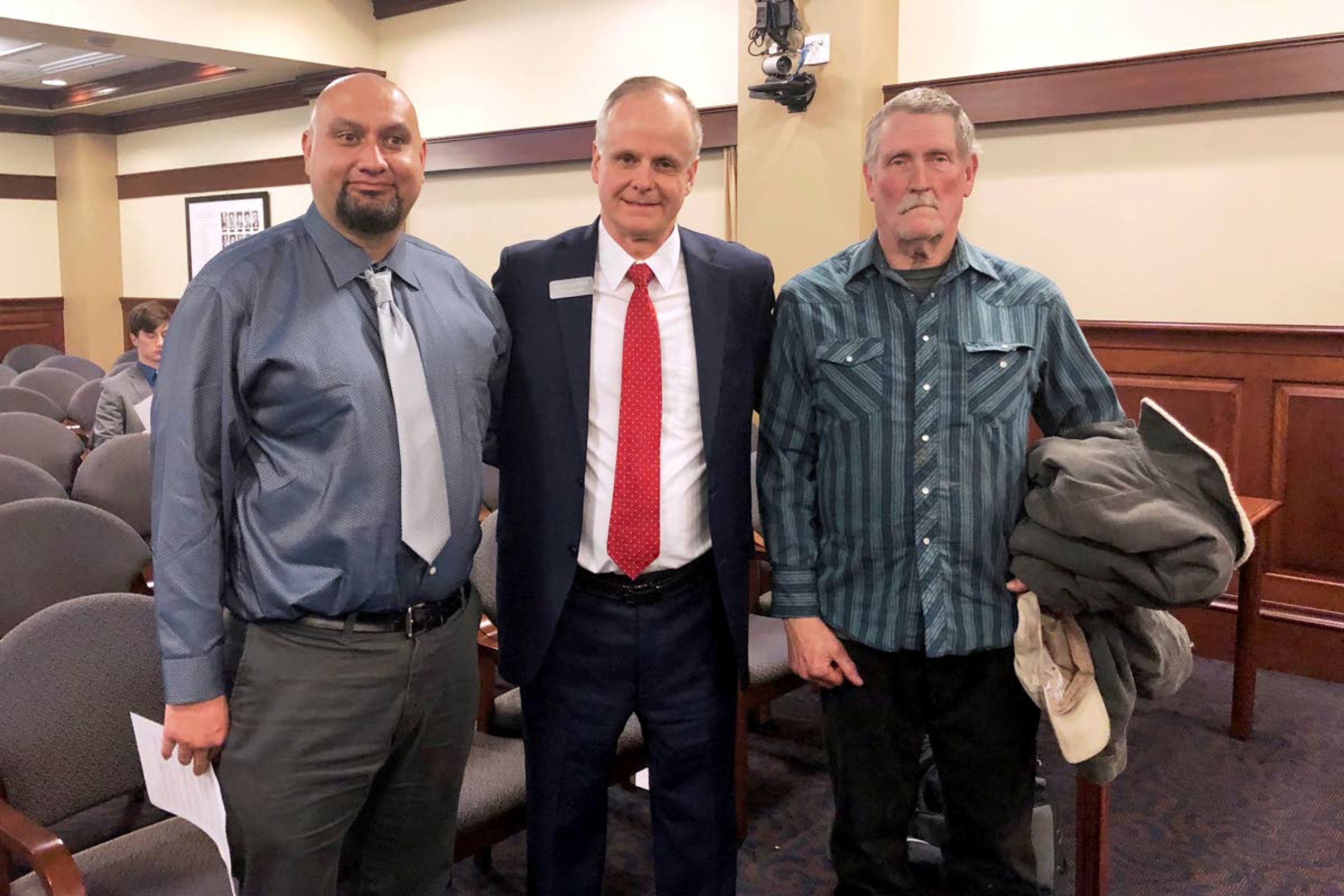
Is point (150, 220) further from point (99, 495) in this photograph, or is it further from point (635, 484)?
point (635, 484)

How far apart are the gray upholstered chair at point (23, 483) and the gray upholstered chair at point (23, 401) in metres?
1.96

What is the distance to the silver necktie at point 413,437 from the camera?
166cm

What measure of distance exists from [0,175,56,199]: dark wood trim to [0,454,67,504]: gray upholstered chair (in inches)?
322

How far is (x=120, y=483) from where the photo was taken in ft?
12.2

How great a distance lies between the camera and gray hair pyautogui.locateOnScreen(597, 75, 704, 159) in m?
1.83

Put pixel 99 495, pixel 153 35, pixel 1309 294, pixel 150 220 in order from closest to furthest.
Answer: pixel 99 495 → pixel 1309 294 → pixel 153 35 → pixel 150 220

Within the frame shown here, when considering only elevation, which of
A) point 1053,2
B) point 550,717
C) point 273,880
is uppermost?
point 1053,2

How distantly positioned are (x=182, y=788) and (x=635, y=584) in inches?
Answer: 29.8

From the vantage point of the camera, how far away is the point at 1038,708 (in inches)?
72.9

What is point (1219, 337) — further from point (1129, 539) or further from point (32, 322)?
point (32, 322)

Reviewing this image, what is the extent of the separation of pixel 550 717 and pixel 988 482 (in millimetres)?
851

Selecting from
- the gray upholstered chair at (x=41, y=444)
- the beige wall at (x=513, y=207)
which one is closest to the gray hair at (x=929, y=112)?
the gray upholstered chair at (x=41, y=444)

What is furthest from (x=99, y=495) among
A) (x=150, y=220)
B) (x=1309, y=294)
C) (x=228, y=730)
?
(x=150, y=220)

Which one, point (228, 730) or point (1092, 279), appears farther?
point (1092, 279)
